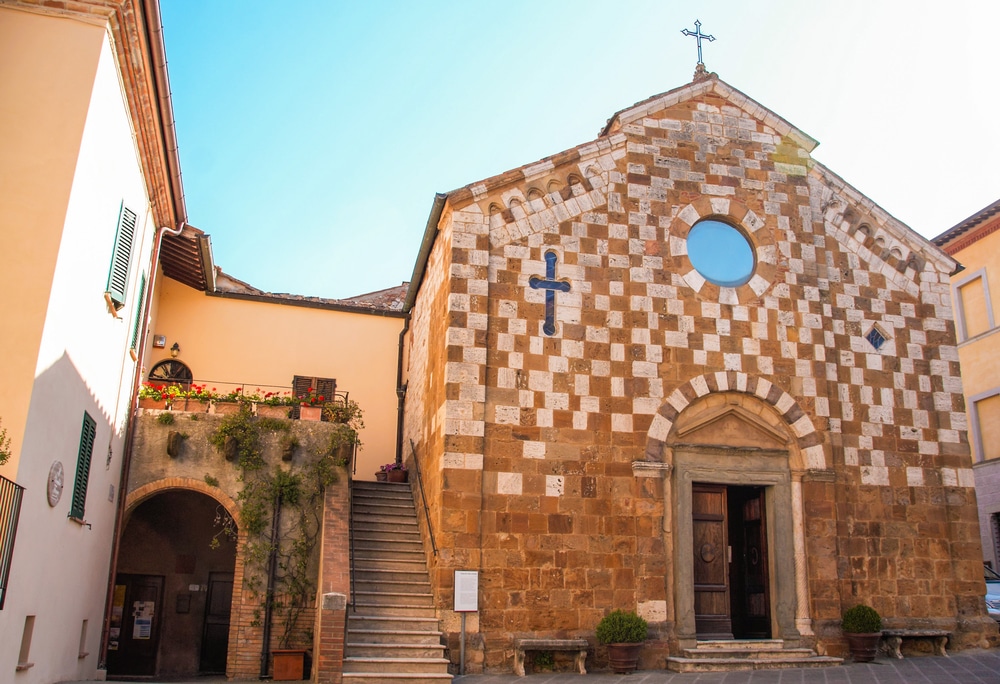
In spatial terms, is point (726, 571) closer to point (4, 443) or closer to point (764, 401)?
point (764, 401)

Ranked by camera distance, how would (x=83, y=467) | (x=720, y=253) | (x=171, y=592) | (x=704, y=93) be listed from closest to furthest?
(x=83, y=467), (x=720, y=253), (x=704, y=93), (x=171, y=592)

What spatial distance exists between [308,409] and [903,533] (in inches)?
382

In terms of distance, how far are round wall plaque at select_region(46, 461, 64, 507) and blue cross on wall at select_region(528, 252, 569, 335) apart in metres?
6.64

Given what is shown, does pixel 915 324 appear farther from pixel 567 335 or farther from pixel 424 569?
pixel 424 569

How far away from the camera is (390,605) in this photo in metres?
11.6

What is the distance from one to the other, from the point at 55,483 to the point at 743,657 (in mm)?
9024

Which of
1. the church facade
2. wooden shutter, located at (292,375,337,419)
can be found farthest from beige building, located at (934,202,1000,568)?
wooden shutter, located at (292,375,337,419)

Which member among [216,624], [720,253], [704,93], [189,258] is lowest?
[216,624]

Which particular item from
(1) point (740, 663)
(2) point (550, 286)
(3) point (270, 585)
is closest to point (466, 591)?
(3) point (270, 585)

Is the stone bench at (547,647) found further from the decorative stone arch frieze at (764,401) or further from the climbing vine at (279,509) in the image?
the climbing vine at (279,509)

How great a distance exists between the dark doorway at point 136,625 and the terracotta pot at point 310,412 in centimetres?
476

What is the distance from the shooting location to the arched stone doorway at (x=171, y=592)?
15891mm

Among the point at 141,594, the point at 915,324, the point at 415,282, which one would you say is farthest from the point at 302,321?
the point at 915,324

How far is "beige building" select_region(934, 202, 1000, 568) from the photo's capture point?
70.4 ft
